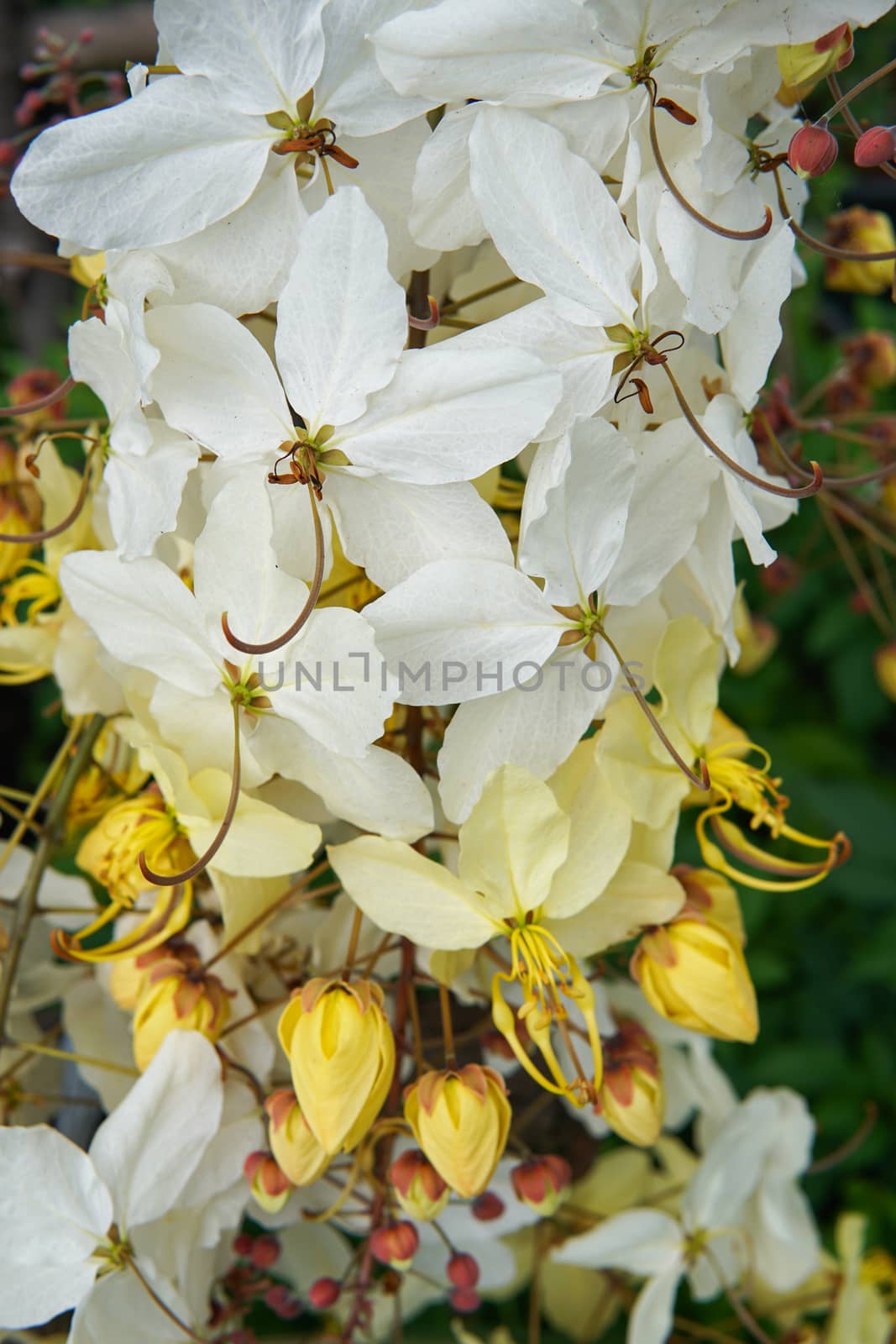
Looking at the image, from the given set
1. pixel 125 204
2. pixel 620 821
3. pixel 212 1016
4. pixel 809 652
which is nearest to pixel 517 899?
pixel 620 821

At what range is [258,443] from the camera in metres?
0.43

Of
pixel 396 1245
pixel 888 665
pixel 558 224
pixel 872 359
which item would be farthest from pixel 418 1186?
pixel 872 359

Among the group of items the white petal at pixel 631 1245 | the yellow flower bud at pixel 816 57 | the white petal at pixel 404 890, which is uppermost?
the yellow flower bud at pixel 816 57

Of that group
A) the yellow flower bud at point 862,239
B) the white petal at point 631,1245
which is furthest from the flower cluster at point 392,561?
the yellow flower bud at point 862,239

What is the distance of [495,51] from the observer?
1.30ft

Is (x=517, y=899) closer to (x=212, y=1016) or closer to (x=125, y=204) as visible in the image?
(x=212, y=1016)

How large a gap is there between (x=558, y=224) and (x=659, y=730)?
0.19m

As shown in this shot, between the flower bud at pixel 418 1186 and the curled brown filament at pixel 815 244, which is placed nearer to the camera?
the curled brown filament at pixel 815 244

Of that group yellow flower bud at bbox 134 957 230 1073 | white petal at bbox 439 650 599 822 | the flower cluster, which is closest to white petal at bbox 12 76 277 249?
the flower cluster

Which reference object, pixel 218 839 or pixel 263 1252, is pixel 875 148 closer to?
pixel 218 839

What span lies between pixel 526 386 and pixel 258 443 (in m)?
0.10

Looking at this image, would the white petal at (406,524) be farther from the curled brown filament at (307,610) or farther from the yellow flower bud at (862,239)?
the yellow flower bud at (862,239)

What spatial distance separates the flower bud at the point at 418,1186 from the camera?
1.66ft

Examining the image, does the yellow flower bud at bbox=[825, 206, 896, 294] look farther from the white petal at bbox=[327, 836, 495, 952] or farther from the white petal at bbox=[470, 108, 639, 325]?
the white petal at bbox=[327, 836, 495, 952]
